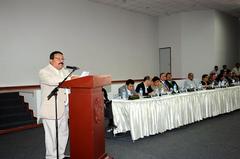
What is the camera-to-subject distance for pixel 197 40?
417 inches

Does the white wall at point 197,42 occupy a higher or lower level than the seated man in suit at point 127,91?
higher

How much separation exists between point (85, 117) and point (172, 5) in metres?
8.01

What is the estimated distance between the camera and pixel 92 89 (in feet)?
8.67

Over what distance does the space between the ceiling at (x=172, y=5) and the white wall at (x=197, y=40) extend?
16.8 inches

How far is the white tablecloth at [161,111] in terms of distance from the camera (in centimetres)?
439

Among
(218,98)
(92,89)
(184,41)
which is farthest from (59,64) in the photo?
(184,41)

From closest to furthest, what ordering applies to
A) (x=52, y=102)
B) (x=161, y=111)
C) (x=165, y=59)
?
(x=52, y=102) → (x=161, y=111) → (x=165, y=59)

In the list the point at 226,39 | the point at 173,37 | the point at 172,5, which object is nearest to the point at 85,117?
the point at 172,5

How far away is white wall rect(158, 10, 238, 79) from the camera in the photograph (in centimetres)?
1044

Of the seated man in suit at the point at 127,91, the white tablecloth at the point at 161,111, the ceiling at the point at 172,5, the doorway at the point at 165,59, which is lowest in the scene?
the white tablecloth at the point at 161,111

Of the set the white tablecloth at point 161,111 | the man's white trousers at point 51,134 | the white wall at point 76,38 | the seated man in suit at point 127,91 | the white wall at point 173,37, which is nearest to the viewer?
the man's white trousers at point 51,134

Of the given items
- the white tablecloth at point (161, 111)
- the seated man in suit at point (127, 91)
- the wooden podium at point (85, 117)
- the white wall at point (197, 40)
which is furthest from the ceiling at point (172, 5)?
the wooden podium at point (85, 117)

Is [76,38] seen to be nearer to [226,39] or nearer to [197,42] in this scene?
[197,42]

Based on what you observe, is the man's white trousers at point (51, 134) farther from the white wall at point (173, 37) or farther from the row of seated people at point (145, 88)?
the white wall at point (173, 37)
